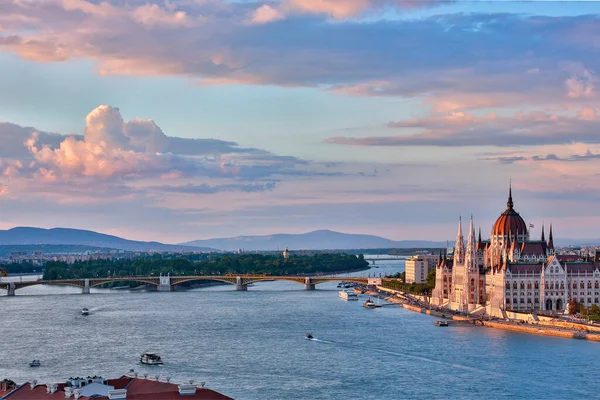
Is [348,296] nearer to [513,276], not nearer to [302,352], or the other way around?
[513,276]

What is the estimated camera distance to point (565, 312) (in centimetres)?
7488

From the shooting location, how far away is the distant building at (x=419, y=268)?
127 meters

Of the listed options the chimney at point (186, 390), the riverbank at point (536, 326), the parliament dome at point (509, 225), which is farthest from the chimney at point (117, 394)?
the parliament dome at point (509, 225)

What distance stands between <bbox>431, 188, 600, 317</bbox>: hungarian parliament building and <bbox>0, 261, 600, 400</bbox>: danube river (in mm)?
5305

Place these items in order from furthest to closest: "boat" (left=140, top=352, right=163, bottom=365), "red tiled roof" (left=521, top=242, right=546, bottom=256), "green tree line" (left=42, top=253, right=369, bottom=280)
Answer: "green tree line" (left=42, top=253, right=369, bottom=280) → "red tiled roof" (left=521, top=242, right=546, bottom=256) → "boat" (left=140, top=352, right=163, bottom=365)

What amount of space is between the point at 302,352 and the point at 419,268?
73198 mm

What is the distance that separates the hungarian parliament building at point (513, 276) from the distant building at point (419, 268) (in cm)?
3420

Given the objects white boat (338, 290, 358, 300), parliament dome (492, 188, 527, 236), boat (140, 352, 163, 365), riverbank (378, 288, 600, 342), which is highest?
parliament dome (492, 188, 527, 236)

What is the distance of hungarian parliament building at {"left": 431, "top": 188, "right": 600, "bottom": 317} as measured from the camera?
76.9 metres

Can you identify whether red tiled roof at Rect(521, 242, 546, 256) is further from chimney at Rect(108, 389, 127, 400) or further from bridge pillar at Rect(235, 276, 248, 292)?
chimney at Rect(108, 389, 127, 400)

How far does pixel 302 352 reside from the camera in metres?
55.3

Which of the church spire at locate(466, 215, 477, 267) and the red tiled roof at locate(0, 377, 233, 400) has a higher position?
the church spire at locate(466, 215, 477, 267)

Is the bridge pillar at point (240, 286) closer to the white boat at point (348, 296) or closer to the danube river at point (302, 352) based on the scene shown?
the white boat at point (348, 296)

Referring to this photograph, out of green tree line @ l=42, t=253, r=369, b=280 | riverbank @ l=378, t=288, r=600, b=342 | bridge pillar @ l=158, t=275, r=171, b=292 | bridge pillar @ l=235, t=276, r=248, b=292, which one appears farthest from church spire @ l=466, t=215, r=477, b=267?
green tree line @ l=42, t=253, r=369, b=280
